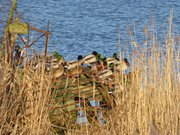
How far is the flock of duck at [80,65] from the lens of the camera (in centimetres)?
670

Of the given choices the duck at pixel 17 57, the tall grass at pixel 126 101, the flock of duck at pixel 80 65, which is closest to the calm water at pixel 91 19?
the flock of duck at pixel 80 65

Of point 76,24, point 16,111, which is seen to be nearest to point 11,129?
point 16,111

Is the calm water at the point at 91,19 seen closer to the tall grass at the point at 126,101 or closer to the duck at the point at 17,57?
the tall grass at the point at 126,101

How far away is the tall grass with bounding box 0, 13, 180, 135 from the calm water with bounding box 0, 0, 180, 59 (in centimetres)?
558

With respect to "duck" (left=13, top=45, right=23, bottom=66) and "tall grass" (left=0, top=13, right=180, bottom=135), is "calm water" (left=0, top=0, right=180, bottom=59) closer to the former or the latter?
"tall grass" (left=0, top=13, right=180, bottom=135)

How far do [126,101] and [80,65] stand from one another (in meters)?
0.90

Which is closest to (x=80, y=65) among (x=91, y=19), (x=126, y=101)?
(x=126, y=101)

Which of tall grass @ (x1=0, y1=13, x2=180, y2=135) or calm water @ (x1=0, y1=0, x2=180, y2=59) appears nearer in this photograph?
tall grass @ (x1=0, y1=13, x2=180, y2=135)

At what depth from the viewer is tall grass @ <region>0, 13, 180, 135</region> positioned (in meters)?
6.32

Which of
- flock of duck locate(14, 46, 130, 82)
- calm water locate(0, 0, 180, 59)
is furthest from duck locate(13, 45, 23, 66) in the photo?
calm water locate(0, 0, 180, 59)

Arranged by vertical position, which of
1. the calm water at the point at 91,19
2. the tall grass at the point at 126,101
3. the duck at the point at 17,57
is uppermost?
the duck at the point at 17,57

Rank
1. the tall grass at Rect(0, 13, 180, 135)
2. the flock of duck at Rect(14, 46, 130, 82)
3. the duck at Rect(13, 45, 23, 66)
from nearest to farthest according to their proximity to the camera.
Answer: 1. the tall grass at Rect(0, 13, 180, 135)
2. the duck at Rect(13, 45, 23, 66)
3. the flock of duck at Rect(14, 46, 130, 82)

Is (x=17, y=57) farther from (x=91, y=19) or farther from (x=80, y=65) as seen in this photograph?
(x=91, y=19)

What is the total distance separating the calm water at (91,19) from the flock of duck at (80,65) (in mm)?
4875
